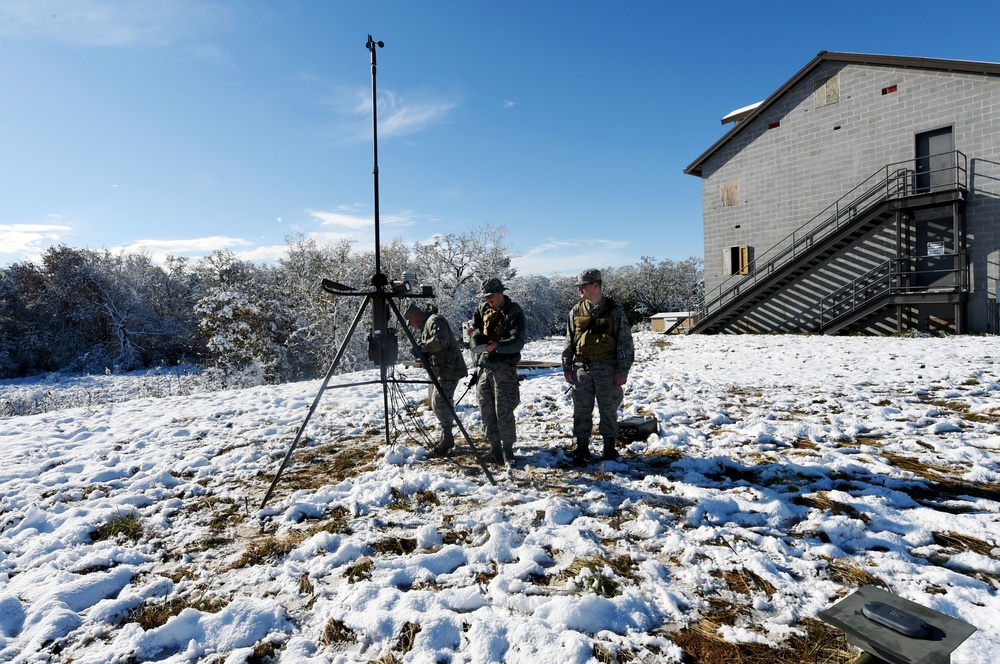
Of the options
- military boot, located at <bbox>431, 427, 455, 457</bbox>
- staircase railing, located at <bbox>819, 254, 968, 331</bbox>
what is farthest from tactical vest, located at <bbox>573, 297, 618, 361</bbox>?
staircase railing, located at <bbox>819, 254, 968, 331</bbox>

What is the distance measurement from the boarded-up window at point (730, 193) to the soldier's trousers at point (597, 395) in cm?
1801

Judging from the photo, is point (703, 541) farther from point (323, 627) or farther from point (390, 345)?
point (390, 345)

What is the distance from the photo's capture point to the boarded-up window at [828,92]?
17.0 meters

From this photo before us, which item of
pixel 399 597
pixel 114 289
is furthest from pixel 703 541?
pixel 114 289

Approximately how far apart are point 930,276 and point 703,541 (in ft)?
57.4

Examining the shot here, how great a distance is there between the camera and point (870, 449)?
16.9 ft

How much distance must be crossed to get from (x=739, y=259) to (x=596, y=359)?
56.8 feet

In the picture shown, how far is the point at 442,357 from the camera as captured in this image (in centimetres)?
580

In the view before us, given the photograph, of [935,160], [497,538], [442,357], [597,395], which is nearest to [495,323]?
[442,357]

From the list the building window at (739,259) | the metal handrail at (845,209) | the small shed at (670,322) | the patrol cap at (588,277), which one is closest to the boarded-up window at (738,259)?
the building window at (739,259)

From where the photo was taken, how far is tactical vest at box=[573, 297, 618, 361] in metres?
5.04

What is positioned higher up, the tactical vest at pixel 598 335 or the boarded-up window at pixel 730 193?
the boarded-up window at pixel 730 193

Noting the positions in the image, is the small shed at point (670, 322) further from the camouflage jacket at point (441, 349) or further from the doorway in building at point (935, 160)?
the camouflage jacket at point (441, 349)

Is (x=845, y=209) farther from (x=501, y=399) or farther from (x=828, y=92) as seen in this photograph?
(x=501, y=399)
